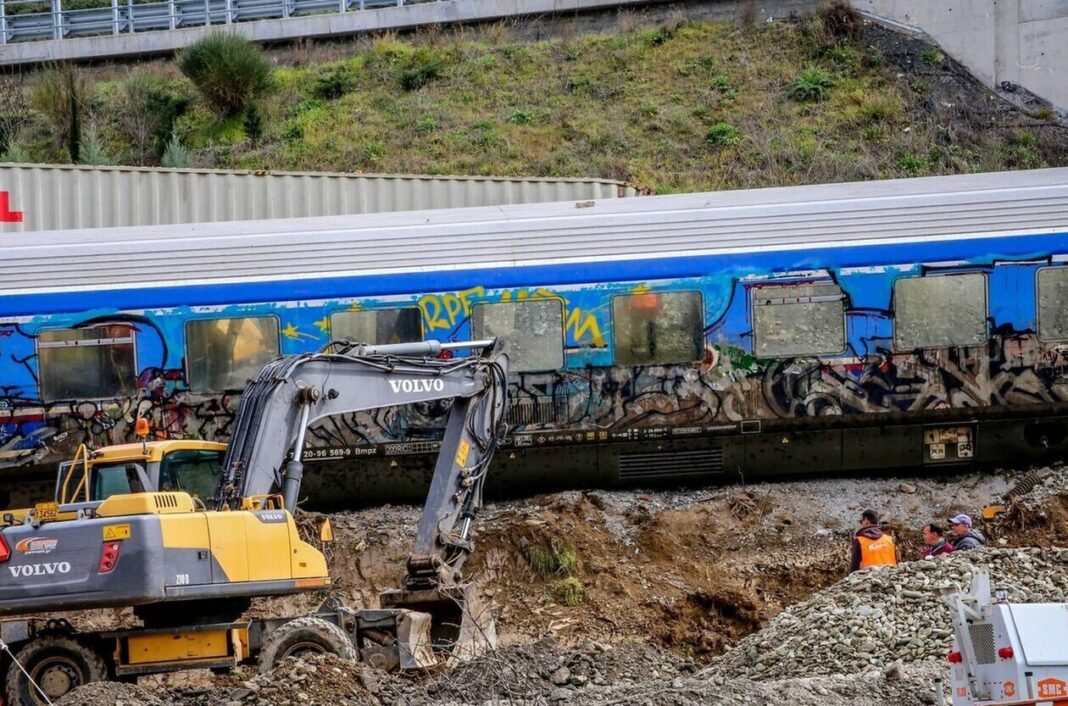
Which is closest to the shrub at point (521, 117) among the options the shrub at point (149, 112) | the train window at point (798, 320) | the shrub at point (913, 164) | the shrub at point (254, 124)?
the shrub at point (254, 124)

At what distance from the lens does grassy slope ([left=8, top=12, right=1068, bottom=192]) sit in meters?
32.9

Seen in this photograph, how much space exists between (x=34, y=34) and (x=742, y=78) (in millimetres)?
19385

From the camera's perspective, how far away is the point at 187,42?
134 ft

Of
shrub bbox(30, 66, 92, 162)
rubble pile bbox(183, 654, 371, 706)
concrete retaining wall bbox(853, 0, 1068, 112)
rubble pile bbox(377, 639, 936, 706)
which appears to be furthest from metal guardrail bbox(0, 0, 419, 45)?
rubble pile bbox(183, 654, 371, 706)

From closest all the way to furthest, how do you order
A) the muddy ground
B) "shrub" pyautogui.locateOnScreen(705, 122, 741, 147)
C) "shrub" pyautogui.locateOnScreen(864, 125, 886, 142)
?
1. the muddy ground
2. "shrub" pyautogui.locateOnScreen(864, 125, 886, 142)
3. "shrub" pyautogui.locateOnScreen(705, 122, 741, 147)

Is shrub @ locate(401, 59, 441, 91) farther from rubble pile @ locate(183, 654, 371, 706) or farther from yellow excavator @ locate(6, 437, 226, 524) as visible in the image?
rubble pile @ locate(183, 654, 371, 706)

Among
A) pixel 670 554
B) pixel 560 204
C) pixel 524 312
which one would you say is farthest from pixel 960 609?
pixel 560 204

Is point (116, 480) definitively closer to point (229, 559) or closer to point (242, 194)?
point (229, 559)

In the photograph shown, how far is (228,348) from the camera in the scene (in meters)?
17.4

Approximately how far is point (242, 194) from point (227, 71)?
15.6 meters

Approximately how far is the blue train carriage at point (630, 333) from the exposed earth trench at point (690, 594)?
0.51 m

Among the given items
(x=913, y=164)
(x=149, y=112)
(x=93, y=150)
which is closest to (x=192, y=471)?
(x=913, y=164)

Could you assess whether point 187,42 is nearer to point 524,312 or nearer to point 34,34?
point 34,34

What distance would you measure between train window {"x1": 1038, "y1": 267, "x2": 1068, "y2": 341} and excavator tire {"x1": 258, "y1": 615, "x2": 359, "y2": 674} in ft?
28.7
